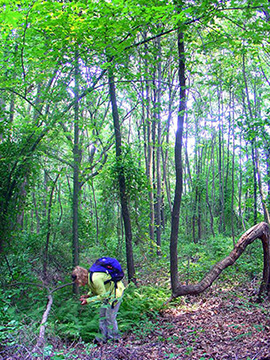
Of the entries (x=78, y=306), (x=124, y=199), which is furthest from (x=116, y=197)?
(x=78, y=306)

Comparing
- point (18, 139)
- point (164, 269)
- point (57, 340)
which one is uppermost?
point (18, 139)

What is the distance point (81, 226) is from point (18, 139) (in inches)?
229

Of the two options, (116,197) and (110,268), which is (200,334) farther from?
(116,197)

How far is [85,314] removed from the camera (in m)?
6.03

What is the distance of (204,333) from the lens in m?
4.75

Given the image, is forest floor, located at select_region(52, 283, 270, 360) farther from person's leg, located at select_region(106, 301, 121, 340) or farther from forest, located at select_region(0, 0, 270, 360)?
person's leg, located at select_region(106, 301, 121, 340)

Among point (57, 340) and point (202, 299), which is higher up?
point (57, 340)

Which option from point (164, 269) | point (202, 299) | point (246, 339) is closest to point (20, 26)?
point (246, 339)

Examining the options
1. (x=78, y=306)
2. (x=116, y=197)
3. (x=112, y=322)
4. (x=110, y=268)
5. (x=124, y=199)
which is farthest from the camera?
(x=116, y=197)

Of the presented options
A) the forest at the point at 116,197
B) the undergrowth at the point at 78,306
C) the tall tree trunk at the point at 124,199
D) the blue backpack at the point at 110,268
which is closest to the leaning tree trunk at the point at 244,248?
the forest at the point at 116,197

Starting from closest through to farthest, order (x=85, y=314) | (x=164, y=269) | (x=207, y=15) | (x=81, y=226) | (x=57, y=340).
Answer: (x=57, y=340) → (x=207, y=15) → (x=85, y=314) → (x=164, y=269) → (x=81, y=226)

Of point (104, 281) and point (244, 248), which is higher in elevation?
point (244, 248)

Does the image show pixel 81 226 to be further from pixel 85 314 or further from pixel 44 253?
pixel 85 314

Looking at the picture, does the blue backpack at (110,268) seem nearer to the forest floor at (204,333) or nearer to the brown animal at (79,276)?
the brown animal at (79,276)
